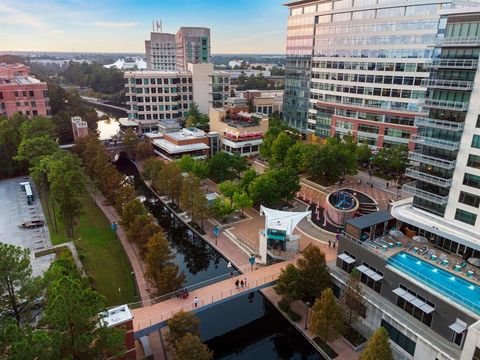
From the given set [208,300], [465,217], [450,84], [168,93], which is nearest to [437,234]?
[465,217]

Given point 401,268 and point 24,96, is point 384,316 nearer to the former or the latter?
point 401,268

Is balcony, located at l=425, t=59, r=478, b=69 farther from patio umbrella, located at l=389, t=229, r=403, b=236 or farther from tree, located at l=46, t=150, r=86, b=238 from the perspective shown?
tree, located at l=46, t=150, r=86, b=238

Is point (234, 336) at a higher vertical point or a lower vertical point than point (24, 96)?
lower

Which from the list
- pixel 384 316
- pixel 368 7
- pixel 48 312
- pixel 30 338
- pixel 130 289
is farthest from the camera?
pixel 368 7

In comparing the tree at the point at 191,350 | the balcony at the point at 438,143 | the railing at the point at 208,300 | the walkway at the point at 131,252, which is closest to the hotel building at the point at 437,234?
the balcony at the point at 438,143

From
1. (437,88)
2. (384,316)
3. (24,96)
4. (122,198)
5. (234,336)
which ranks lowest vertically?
(234,336)

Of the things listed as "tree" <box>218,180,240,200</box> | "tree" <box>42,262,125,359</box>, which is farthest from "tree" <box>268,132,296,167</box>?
"tree" <box>42,262,125,359</box>

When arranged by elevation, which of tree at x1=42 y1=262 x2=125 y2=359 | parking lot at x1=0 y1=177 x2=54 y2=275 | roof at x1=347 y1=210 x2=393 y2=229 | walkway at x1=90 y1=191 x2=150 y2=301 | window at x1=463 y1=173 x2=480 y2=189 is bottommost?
walkway at x1=90 y1=191 x2=150 y2=301

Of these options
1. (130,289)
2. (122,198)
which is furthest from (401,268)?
(122,198)
